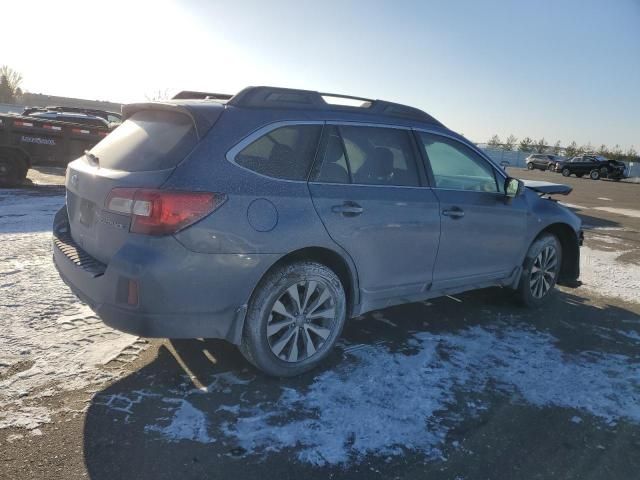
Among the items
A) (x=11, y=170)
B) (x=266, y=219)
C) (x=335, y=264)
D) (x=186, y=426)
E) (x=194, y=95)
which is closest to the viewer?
(x=186, y=426)

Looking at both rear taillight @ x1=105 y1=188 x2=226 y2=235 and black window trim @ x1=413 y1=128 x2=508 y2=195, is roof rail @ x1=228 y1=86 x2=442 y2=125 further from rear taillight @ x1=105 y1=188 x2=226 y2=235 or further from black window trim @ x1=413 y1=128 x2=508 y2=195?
rear taillight @ x1=105 y1=188 x2=226 y2=235

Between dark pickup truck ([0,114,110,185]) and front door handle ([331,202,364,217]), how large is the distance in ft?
33.0

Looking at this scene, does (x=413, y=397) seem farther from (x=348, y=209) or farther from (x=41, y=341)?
(x=41, y=341)

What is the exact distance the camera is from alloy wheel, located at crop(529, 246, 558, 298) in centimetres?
525

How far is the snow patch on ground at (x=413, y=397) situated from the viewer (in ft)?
9.09

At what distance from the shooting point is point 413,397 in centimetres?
329

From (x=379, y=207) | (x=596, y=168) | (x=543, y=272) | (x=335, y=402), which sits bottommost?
(x=335, y=402)

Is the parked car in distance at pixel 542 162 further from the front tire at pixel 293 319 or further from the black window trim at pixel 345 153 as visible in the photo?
the front tire at pixel 293 319

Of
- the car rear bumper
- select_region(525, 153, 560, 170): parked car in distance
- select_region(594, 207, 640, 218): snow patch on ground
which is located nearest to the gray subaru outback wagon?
the car rear bumper

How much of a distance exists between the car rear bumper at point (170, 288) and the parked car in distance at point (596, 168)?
136ft

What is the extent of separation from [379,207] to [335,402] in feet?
4.47

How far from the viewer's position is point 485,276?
4742mm

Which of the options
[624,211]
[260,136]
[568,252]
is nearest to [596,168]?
[624,211]

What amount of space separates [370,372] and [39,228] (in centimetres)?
553
